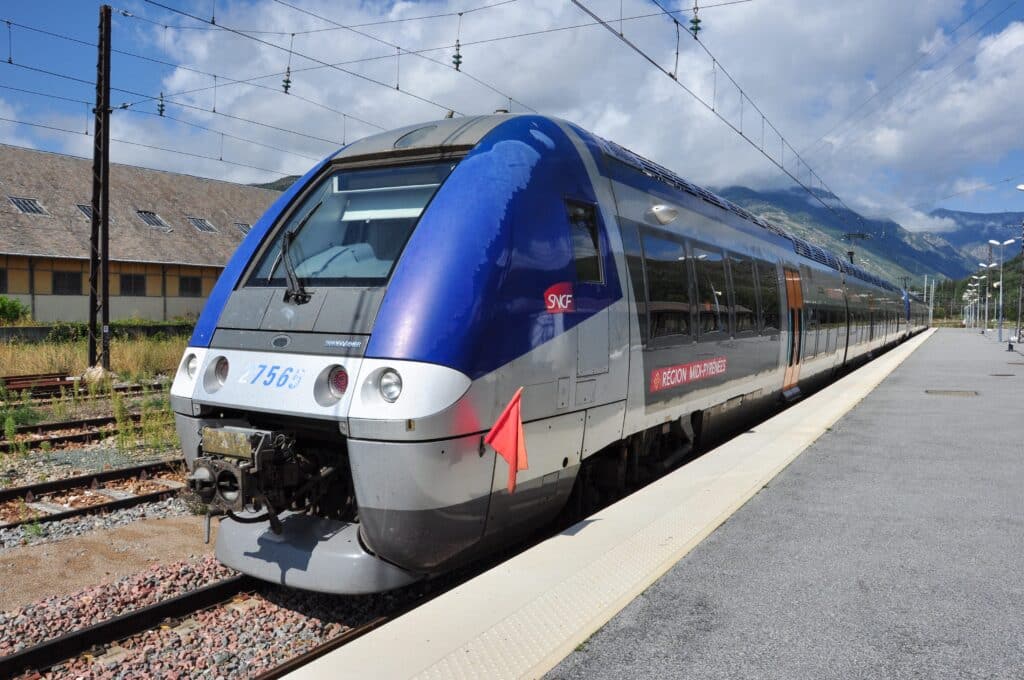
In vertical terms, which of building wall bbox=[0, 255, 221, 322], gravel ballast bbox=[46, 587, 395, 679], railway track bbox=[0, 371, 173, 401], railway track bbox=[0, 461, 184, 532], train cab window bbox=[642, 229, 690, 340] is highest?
building wall bbox=[0, 255, 221, 322]

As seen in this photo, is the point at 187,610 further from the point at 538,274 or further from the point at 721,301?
the point at 721,301

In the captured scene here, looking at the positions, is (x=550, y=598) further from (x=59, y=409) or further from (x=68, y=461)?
(x=59, y=409)

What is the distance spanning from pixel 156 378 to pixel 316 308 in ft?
49.7

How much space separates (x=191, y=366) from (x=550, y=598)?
272 cm

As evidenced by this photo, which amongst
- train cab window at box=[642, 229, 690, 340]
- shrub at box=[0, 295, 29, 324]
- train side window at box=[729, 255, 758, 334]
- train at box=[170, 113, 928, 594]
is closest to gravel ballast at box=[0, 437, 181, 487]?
train at box=[170, 113, 928, 594]

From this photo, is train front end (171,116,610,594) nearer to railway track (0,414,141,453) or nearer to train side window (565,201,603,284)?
train side window (565,201,603,284)

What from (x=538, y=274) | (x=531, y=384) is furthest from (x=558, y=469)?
(x=538, y=274)

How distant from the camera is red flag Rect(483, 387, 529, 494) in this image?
454 cm

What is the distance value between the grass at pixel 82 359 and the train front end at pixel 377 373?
14504 mm

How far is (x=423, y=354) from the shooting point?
4.23 metres

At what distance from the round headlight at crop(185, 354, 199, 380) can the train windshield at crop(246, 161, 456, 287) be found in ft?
2.03

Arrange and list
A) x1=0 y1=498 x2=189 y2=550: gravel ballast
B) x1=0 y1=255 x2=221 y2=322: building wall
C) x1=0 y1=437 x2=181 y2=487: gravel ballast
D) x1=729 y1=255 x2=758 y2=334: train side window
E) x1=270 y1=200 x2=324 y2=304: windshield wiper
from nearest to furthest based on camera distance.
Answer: x1=270 y1=200 x2=324 y2=304: windshield wiper < x1=0 y1=498 x2=189 y2=550: gravel ballast < x1=0 y1=437 x2=181 y2=487: gravel ballast < x1=729 y1=255 x2=758 y2=334: train side window < x1=0 y1=255 x2=221 y2=322: building wall

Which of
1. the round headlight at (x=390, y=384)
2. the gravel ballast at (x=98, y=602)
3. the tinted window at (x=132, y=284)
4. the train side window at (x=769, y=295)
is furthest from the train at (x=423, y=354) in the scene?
the tinted window at (x=132, y=284)

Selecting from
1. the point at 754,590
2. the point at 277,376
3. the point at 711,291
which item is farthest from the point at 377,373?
the point at 711,291
